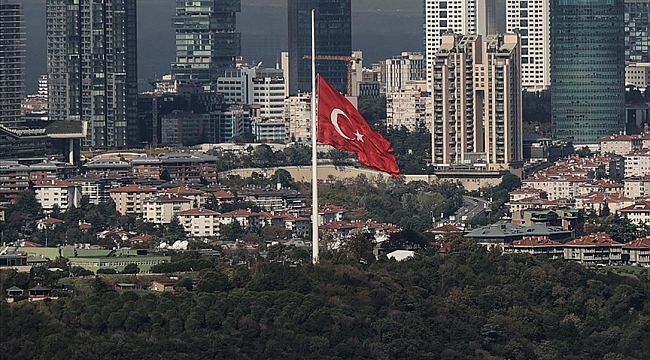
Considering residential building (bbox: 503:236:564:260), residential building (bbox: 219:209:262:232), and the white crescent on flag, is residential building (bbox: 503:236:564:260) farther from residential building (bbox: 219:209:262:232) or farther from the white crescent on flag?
the white crescent on flag

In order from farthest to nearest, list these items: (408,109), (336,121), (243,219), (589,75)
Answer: (408,109), (589,75), (243,219), (336,121)

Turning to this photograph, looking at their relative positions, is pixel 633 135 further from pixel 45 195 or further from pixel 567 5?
pixel 45 195

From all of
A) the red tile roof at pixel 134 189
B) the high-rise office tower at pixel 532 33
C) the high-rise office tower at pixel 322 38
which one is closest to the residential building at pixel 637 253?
the red tile roof at pixel 134 189

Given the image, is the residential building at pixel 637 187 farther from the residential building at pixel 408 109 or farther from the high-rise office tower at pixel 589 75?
the residential building at pixel 408 109

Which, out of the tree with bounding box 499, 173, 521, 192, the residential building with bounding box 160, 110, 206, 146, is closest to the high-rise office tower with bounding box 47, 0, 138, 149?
the residential building with bounding box 160, 110, 206, 146

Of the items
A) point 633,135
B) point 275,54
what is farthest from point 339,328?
point 275,54

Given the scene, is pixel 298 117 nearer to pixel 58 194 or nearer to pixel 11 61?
pixel 11 61

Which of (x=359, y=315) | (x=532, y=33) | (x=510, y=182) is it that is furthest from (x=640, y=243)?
(x=532, y=33)
